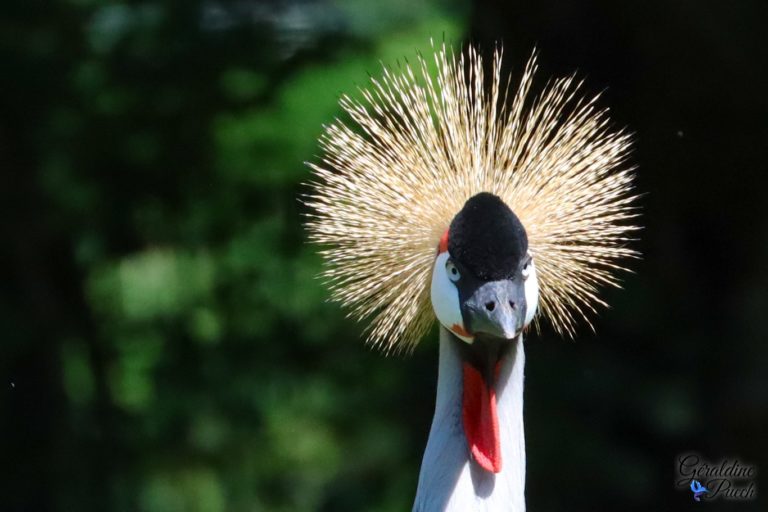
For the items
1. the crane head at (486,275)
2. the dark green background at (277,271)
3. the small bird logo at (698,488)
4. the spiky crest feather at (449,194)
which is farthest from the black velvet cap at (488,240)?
the dark green background at (277,271)

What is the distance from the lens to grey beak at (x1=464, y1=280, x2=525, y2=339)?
4.40 ft

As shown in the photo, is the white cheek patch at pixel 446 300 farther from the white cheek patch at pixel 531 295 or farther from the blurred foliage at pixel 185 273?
the blurred foliage at pixel 185 273

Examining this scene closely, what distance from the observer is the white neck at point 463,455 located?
1470 mm

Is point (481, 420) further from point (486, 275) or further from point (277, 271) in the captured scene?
point (277, 271)

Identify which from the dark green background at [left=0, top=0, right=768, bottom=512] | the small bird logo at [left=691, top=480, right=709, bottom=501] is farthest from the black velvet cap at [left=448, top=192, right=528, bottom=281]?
the dark green background at [left=0, top=0, right=768, bottom=512]

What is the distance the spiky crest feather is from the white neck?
0.39 ft

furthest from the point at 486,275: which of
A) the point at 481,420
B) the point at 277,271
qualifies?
the point at 277,271

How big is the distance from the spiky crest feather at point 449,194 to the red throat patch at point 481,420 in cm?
15

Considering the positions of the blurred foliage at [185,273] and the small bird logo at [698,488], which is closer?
the small bird logo at [698,488]

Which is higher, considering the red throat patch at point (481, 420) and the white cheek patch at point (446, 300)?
the white cheek patch at point (446, 300)

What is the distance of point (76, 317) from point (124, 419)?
298 mm

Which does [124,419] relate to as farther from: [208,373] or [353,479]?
[353,479]

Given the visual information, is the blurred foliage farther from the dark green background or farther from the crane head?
the crane head

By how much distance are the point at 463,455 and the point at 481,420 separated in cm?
5
